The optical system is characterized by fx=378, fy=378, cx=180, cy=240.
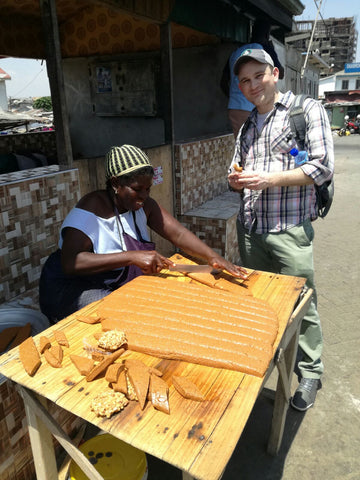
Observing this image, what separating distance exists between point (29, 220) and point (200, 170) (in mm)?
3026

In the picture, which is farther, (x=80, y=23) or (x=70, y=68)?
(x=70, y=68)

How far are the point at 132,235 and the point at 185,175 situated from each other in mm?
2653

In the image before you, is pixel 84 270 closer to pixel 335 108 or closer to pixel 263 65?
pixel 263 65

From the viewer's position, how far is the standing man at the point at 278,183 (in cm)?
232

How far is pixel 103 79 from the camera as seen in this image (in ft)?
20.3

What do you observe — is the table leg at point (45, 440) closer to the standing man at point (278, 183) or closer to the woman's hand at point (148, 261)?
the woman's hand at point (148, 261)

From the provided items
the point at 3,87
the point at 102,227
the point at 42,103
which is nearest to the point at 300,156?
the point at 102,227

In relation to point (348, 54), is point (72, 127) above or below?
below

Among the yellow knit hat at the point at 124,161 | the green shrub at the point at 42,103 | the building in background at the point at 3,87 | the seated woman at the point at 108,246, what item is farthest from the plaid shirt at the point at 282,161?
the green shrub at the point at 42,103

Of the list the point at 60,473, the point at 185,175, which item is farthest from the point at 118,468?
the point at 185,175

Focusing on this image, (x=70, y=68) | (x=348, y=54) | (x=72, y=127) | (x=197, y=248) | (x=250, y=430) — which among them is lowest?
(x=250, y=430)

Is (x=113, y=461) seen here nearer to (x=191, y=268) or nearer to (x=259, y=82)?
(x=191, y=268)

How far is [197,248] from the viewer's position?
2.57 m

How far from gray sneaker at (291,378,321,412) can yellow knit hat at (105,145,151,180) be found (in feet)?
6.59
